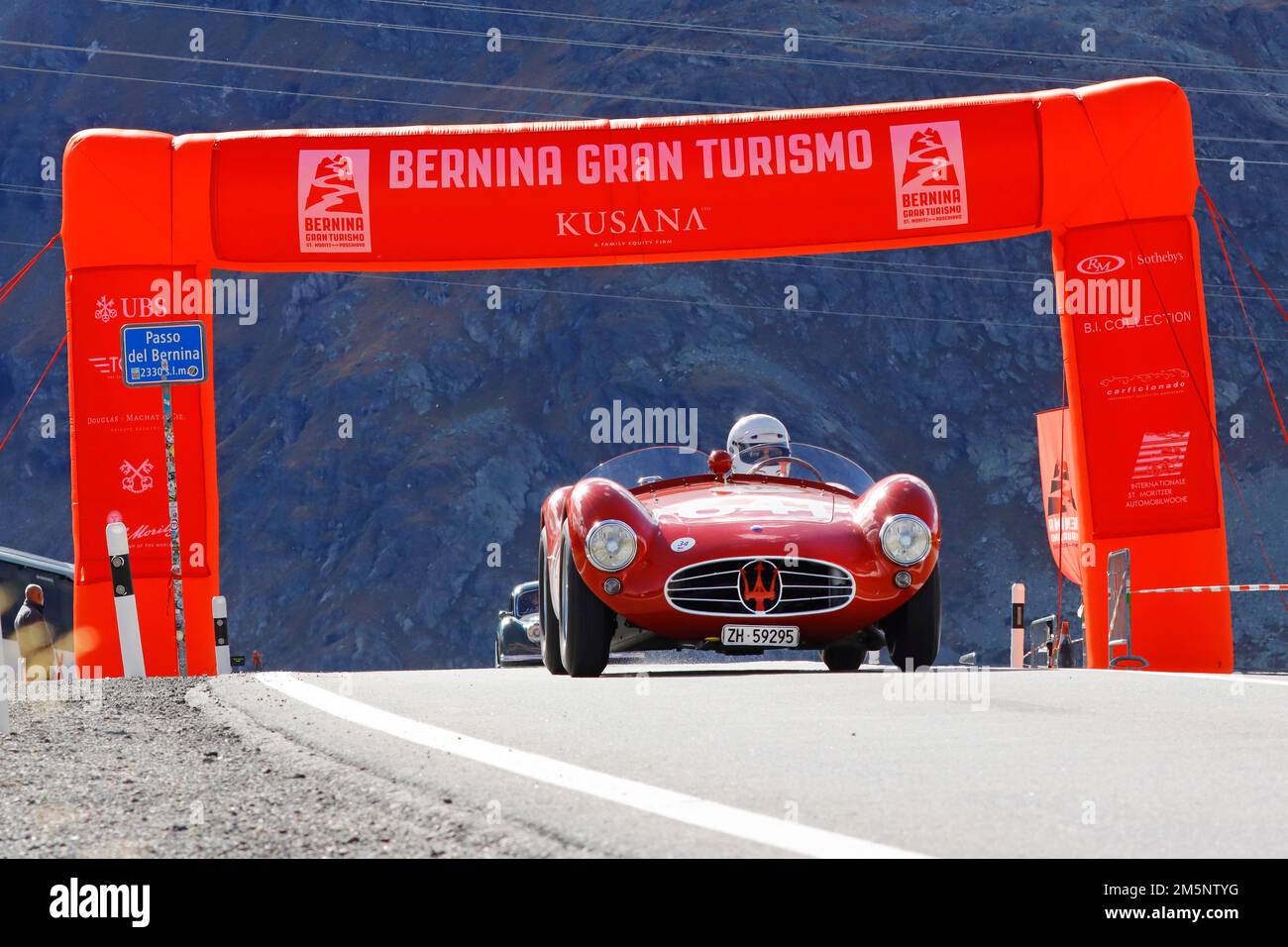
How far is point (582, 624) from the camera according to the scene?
972cm

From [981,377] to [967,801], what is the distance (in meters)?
56.0

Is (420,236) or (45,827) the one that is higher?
(420,236)

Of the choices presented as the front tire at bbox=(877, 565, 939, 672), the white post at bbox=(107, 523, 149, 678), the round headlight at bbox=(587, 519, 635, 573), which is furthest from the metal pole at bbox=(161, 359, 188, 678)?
the front tire at bbox=(877, 565, 939, 672)

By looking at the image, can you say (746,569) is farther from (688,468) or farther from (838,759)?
(838,759)

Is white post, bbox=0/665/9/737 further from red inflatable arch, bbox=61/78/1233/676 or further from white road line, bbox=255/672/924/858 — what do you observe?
red inflatable arch, bbox=61/78/1233/676

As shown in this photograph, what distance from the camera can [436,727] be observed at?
20.2 ft

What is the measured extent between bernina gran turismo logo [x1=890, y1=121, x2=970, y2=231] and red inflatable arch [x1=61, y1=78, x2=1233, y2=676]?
0.05 feet

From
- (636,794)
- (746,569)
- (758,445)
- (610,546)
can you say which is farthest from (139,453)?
(636,794)

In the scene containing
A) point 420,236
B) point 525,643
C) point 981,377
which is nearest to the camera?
point 420,236

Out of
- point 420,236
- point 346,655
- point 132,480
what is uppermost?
point 420,236

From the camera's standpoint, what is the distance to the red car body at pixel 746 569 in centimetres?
949
